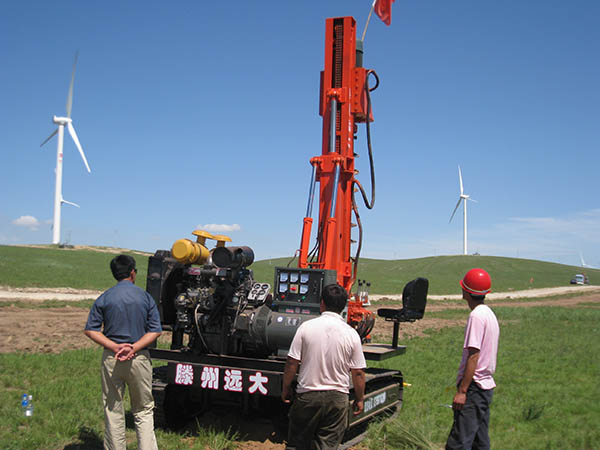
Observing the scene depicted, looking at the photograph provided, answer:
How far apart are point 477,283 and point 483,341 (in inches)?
21.3

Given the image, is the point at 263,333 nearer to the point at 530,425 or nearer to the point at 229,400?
the point at 229,400

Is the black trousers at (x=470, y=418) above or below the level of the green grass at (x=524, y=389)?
above

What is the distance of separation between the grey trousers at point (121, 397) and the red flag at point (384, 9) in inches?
304

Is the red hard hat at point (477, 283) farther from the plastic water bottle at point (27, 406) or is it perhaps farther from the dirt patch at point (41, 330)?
the dirt patch at point (41, 330)

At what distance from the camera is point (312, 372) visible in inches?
180

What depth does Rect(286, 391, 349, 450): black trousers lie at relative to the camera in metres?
4.55

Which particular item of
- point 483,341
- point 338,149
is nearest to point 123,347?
point 483,341

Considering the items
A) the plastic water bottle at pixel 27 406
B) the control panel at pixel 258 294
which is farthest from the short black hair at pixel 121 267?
the plastic water bottle at pixel 27 406

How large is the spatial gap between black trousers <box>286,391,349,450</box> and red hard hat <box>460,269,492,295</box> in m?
1.60

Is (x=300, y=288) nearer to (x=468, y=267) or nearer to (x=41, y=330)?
(x=41, y=330)

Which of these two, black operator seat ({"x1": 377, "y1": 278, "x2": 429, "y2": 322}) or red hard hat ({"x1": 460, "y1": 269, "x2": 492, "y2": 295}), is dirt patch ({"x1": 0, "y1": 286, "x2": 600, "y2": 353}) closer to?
black operator seat ({"x1": 377, "y1": 278, "x2": 429, "y2": 322})

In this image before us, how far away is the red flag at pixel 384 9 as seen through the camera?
10.4m

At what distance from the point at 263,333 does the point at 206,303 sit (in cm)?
85

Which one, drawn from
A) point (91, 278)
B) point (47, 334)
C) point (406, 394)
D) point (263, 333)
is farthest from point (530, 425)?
point (91, 278)
